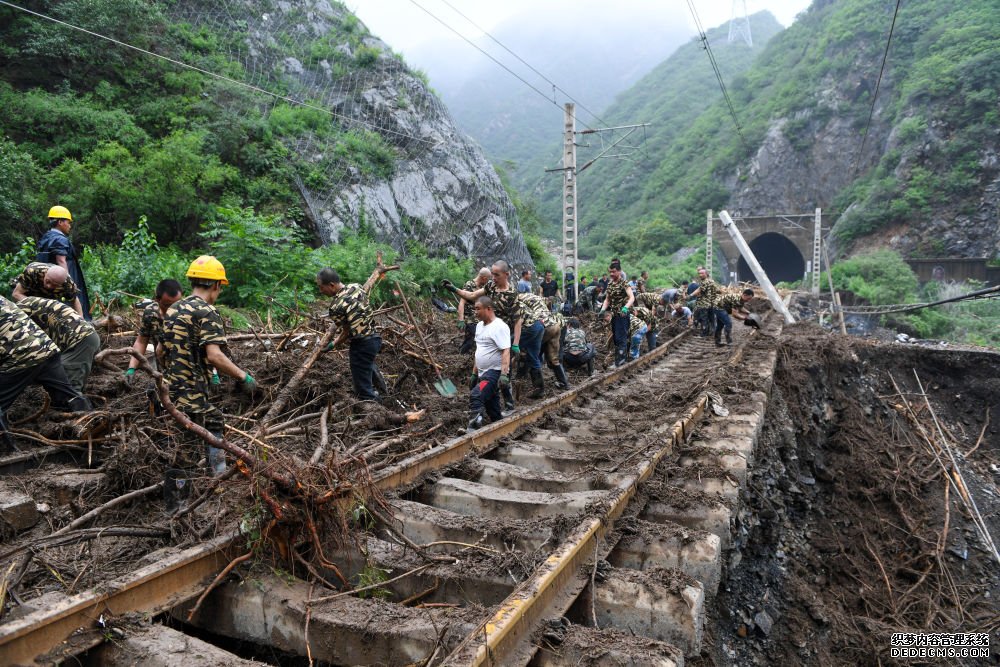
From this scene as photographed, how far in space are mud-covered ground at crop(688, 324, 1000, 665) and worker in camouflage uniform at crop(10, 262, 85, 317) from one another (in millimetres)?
6580

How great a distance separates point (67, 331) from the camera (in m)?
5.38

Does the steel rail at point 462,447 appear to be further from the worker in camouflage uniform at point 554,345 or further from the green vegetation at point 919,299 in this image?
the green vegetation at point 919,299

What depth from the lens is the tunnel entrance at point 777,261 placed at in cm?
5803

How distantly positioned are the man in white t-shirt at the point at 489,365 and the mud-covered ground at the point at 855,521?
251 cm

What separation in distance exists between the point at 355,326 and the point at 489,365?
1.49m

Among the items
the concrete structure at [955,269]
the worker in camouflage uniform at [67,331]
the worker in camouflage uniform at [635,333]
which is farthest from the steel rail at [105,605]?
the concrete structure at [955,269]

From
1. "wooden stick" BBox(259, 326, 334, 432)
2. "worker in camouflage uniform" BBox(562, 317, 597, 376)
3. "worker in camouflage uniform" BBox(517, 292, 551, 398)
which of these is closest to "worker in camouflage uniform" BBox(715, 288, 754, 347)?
"worker in camouflage uniform" BBox(562, 317, 597, 376)

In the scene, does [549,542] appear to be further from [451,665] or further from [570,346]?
[570,346]

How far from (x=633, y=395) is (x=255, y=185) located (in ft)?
41.6

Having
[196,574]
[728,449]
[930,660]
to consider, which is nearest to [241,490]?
[196,574]

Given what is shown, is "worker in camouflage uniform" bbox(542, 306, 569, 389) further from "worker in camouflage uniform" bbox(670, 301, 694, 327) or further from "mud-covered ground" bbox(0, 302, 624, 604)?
"worker in camouflage uniform" bbox(670, 301, 694, 327)

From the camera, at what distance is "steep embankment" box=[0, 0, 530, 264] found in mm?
12508

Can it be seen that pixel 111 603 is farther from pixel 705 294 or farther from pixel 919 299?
pixel 919 299

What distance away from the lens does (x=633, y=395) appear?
711 centimetres
